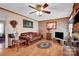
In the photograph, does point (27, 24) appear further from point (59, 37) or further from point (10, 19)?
point (59, 37)

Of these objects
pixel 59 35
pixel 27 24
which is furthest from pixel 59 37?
pixel 27 24

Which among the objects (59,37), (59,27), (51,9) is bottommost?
(59,37)

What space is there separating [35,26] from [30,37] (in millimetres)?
246

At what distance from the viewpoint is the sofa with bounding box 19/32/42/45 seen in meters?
2.38

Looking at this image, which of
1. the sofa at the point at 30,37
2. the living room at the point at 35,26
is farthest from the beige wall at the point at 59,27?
the sofa at the point at 30,37

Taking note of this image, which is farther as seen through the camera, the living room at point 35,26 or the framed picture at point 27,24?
the framed picture at point 27,24

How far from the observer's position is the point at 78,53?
234 cm

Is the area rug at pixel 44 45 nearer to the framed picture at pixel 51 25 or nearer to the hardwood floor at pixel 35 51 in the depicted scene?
the hardwood floor at pixel 35 51

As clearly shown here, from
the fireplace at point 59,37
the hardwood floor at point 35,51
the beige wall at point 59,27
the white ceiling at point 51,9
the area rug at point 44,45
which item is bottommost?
the hardwood floor at point 35,51

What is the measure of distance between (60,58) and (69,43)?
35cm

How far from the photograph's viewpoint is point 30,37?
96.0 inches

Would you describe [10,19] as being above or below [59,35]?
above

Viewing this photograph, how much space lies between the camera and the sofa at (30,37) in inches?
93.7

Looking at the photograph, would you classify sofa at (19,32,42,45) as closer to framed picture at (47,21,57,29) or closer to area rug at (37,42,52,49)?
area rug at (37,42,52,49)
